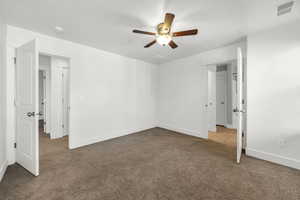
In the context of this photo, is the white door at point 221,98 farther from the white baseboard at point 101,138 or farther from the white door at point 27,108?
the white door at point 27,108

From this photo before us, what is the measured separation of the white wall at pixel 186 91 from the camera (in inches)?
154

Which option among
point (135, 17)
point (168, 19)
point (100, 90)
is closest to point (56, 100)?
point (100, 90)

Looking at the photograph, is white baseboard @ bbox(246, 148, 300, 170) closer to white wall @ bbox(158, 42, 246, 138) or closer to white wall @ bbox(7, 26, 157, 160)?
white wall @ bbox(158, 42, 246, 138)

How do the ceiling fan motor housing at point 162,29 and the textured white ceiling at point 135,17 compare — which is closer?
the textured white ceiling at point 135,17

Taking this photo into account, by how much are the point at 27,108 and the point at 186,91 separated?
414cm

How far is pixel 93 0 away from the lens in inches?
70.2

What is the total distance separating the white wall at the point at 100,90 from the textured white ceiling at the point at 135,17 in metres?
0.34

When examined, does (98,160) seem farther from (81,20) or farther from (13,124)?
(81,20)

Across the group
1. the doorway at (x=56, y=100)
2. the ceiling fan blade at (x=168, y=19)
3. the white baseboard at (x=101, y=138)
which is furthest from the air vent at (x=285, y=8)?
the doorway at (x=56, y=100)

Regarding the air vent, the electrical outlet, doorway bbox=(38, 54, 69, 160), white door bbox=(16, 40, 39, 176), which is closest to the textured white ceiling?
the air vent

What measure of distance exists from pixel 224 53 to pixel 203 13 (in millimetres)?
1918

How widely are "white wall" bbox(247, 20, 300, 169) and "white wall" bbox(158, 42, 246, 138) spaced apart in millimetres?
697

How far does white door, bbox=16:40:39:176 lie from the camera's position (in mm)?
2094

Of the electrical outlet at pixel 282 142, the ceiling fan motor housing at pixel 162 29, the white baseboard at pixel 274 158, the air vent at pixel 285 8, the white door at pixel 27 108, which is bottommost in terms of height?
the white baseboard at pixel 274 158
